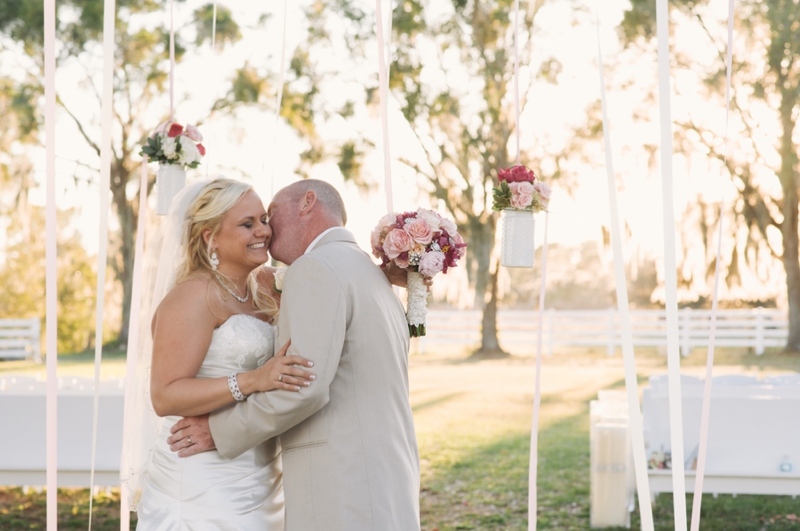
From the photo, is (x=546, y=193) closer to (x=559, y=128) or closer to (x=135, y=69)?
(x=559, y=128)

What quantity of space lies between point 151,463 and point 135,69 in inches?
668

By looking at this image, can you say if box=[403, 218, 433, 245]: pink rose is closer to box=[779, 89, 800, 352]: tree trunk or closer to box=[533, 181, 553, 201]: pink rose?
box=[533, 181, 553, 201]: pink rose

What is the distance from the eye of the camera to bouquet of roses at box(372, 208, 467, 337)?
272 centimetres

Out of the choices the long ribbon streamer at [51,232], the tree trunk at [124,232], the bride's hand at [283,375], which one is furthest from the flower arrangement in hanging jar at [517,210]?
the tree trunk at [124,232]

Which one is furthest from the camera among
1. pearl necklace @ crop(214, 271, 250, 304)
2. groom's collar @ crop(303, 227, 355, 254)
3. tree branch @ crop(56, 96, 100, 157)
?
tree branch @ crop(56, 96, 100, 157)

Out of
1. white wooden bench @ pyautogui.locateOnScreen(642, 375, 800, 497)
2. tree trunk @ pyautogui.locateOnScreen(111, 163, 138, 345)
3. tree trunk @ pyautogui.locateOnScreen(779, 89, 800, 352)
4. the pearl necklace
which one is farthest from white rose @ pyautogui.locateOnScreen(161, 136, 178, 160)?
tree trunk @ pyautogui.locateOnScreen(111, 163, 138, 345)

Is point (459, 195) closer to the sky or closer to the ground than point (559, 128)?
closer to the ground

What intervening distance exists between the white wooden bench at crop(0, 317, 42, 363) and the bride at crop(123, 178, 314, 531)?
1753cm

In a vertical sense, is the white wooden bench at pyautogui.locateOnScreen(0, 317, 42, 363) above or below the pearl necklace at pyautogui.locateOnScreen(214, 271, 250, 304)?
below

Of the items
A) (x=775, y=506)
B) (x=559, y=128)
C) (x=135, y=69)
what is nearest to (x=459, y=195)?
(x=559, y=128)

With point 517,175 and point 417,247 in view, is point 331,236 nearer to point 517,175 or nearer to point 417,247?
point 417,247

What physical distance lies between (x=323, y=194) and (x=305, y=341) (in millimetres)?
549

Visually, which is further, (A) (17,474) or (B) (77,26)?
(B) (77,26)

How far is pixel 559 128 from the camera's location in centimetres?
1672
